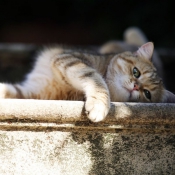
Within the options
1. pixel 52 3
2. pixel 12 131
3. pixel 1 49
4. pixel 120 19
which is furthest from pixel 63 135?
pixel 52 3

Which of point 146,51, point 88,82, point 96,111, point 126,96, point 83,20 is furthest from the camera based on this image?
point 83,20

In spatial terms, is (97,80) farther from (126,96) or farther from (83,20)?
(83,20)

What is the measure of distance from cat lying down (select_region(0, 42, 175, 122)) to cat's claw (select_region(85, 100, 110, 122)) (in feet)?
0.82

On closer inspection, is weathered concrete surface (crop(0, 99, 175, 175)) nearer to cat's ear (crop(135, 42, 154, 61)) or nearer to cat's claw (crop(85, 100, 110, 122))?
cat's claw (crop(85, 100, 110, 122))

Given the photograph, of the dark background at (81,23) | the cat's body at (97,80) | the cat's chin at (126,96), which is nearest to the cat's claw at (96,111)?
the cat's body at (97,80)

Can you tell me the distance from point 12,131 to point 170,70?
2.42 metres

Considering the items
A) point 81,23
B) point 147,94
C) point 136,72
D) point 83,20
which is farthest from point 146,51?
point 81,23

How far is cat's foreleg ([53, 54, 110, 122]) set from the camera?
Result: 4.26ft

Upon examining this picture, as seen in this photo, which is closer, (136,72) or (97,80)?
(97,80)

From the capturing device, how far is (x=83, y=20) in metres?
4.69

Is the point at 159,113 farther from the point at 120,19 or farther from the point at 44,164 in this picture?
the point at 120,19

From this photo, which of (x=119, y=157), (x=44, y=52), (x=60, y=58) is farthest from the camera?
(x=44, y=52)

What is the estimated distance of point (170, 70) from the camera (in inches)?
134

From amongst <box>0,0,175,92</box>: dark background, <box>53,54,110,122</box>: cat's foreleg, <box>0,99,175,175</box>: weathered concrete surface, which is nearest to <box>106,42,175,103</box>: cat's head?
<box>53,54,110,122</box>: cat's foreleg
